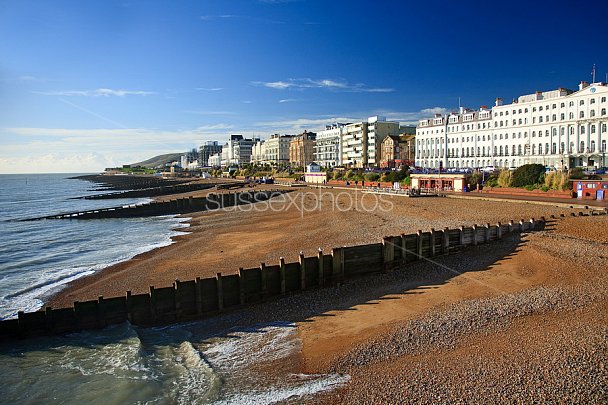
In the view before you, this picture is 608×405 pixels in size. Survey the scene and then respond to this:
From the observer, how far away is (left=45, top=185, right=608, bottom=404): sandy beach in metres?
10.3

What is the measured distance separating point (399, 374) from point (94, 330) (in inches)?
437

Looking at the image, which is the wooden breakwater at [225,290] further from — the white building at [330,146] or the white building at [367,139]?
the white building at [330,146]

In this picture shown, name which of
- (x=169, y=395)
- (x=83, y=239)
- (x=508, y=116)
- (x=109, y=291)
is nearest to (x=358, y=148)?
(x=508, y=116)

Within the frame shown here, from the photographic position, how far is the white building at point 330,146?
477 ft

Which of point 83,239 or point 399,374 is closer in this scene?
point 399,374

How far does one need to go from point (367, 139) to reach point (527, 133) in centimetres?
5507

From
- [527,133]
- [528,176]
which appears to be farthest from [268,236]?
[527,133]

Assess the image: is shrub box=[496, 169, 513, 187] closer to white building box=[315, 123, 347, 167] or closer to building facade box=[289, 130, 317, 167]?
white building box=[315, 123, 347, 167]

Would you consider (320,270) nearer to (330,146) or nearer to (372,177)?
(372,177)

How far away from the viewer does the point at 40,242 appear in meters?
37.7

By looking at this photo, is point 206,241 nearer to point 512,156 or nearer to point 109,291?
Result: point 109,291

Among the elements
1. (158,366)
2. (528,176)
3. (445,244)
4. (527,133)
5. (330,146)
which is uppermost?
(330,146)

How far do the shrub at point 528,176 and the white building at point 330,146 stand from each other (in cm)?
9230

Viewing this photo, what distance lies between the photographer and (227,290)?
17.6m
